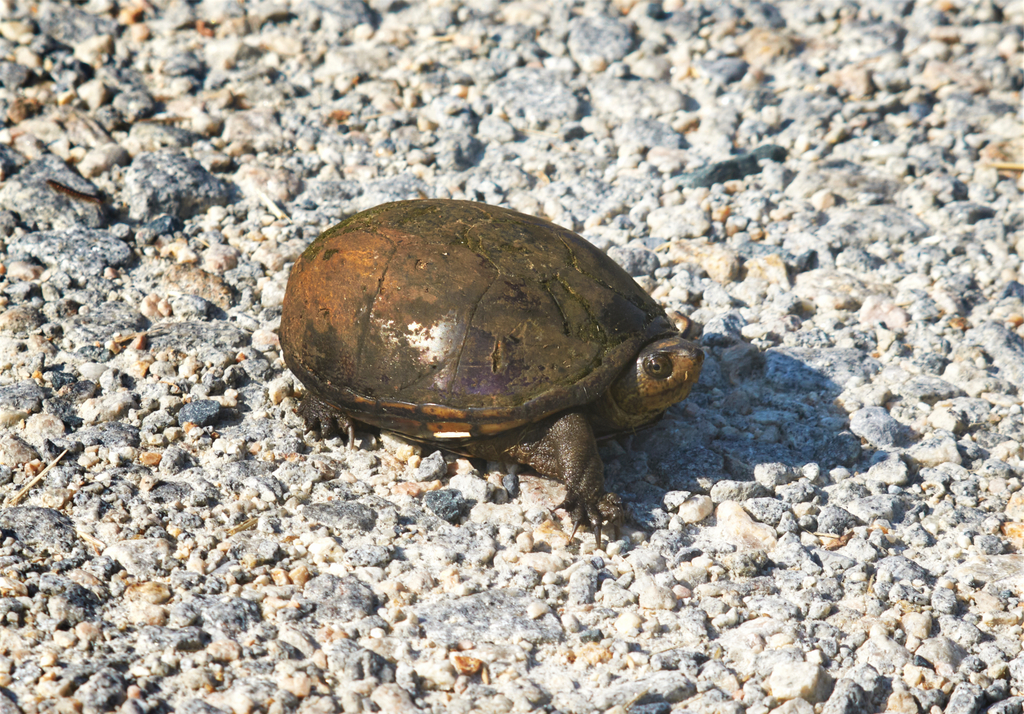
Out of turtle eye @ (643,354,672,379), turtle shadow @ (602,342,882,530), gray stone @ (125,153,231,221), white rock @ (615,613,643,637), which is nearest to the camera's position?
white rock @ (615,613,643,637)

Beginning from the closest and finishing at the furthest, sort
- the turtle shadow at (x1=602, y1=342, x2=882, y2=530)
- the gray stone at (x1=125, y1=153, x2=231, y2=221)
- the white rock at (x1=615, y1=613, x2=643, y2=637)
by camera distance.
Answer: the white rock at (x1=615, y1=613, x2=643, y2=637), the turtle shadow at (x1=602, y1=342, x2=882, y2=530), the gray stone at (x1=125, y1=153, x2=231, y2=221)

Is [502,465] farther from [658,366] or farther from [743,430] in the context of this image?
[743,430]

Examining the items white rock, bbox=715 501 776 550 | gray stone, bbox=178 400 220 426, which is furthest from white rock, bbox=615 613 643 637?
gray stone, bbox=178 400 220 426

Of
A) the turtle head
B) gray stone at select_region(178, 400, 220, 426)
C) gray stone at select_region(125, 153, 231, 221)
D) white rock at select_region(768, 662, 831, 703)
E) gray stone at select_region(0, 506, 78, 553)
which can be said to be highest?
the turtle head

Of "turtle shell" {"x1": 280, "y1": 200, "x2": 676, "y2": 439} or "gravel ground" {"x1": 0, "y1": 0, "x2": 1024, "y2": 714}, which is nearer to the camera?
"gravel ground" {"x1": 0, "y1": 0, "x2": 1024, "y2": 714}

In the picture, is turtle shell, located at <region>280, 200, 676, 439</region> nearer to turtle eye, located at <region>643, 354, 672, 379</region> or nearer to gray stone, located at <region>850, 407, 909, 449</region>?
turtle eye, located at <region>643, 354, 672, 379</region>

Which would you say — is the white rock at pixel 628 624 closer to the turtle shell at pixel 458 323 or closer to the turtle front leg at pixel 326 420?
the turtle shell at pixel 458 323

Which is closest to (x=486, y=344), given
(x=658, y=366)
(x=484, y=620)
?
(x=658, y=366)
